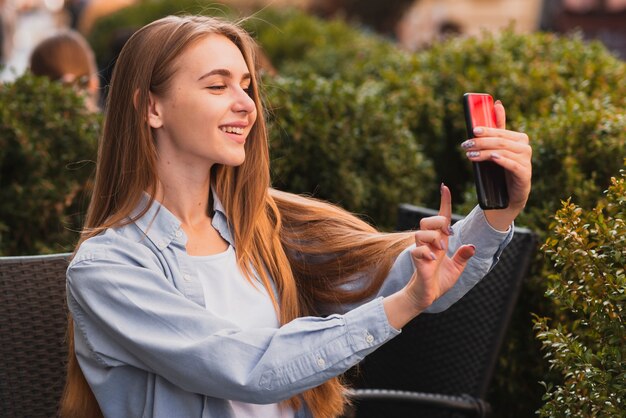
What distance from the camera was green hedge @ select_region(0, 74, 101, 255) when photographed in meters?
4.12

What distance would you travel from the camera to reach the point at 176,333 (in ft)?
7.45

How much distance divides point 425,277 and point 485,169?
0.26 m

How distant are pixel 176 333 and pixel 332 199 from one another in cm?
218

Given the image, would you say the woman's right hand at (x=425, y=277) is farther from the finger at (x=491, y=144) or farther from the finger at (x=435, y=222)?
the finger at (x=491, y=144)

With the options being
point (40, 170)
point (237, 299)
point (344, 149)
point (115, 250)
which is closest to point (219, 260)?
point (237, 299)

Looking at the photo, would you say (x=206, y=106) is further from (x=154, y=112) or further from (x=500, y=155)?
(x=500, y=155)

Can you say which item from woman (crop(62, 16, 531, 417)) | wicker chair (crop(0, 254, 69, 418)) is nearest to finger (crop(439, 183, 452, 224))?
woman (crop(62, 16, 531, 417))

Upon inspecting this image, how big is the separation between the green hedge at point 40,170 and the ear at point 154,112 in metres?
1.56

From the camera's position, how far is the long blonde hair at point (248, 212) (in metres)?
2.52

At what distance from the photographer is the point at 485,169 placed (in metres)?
2.22

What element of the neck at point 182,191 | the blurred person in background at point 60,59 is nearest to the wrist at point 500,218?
the neck at point 182,191

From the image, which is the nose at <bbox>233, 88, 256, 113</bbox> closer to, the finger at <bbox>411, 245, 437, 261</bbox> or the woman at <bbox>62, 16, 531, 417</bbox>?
the woman at <bbox>62, 16, 531, 417</bbox>

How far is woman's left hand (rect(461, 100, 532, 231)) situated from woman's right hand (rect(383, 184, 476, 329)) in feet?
0.52

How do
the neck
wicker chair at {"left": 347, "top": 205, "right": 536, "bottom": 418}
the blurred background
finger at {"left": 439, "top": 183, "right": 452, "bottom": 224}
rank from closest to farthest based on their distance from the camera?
finger at {"left": 439, "top": 183, "right": 452, "bottom": 224}, the neck, wicker chair at {"left": 347, "top": 205, "right": 536, "bottom": 418}, the blurred background
